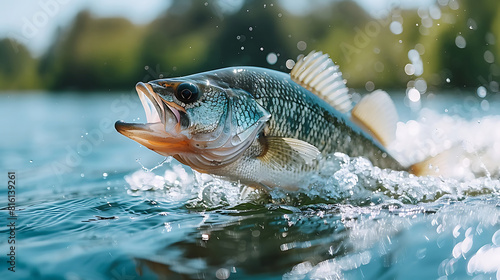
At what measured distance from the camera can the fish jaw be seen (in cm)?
337

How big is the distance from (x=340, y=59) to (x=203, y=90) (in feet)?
89.3

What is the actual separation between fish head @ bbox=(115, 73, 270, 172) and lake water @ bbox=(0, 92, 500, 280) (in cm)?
54

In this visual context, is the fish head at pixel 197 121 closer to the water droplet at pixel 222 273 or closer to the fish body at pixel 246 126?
the fish body at pixel 246 126

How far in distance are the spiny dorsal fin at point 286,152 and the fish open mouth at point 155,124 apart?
72cm

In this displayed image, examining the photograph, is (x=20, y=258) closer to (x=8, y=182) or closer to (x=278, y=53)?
(x=8, y=182)

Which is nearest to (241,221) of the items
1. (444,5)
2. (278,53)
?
(278,53)

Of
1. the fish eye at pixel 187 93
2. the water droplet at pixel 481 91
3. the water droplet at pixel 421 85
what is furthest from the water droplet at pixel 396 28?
the fish eye at pixel 187 93

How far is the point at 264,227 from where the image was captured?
3639 millimetres

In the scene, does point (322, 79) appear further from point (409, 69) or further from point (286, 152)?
point (409, 69)

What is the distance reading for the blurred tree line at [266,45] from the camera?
27.7 m

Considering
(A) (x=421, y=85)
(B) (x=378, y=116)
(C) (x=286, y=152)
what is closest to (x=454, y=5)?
(A) (x=421, y=85)
